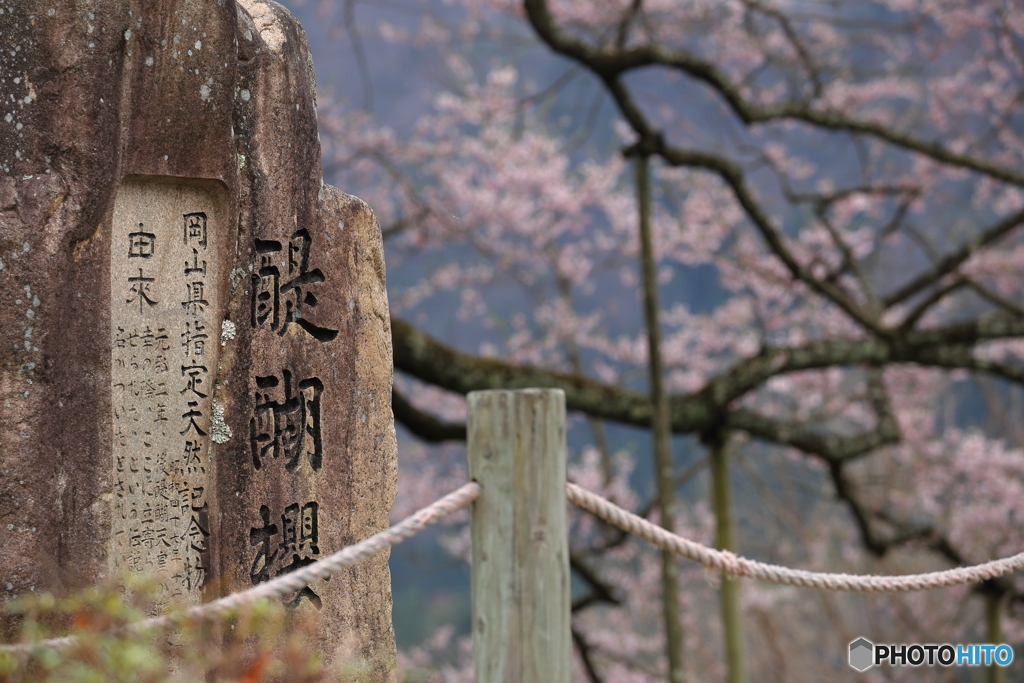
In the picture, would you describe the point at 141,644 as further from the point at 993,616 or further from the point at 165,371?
the point at 993,616

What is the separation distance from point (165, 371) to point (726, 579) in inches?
175

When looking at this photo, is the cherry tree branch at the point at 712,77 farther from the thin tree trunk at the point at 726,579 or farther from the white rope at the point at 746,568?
the white rope at the point at 746,568

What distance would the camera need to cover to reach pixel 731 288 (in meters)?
9.49

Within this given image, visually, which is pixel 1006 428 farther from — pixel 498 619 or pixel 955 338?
pixel 498 619

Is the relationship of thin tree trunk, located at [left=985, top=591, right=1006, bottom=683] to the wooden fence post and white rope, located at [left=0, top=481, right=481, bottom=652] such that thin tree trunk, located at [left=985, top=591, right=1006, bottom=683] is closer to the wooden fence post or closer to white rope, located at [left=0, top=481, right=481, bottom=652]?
the wooden fence post

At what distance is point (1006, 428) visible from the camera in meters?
10.4

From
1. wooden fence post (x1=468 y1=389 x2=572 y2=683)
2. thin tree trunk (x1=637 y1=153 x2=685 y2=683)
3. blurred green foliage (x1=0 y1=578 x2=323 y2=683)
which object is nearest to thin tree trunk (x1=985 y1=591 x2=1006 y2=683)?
thin tree trunk (x1=637 y1=153 x2=685 y2=683)

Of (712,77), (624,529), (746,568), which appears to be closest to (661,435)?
(712,77)

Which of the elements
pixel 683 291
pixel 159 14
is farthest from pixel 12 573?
pixel 683 291

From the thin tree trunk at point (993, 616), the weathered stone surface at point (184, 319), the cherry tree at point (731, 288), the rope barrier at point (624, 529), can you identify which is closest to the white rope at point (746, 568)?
the rope barrier at point (624, 529)

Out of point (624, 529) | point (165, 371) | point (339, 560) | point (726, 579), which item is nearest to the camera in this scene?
point (339, 560)

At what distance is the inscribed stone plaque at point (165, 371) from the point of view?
2.98m

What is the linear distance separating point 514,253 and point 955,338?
4.52 m

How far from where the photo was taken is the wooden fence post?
2027mm
